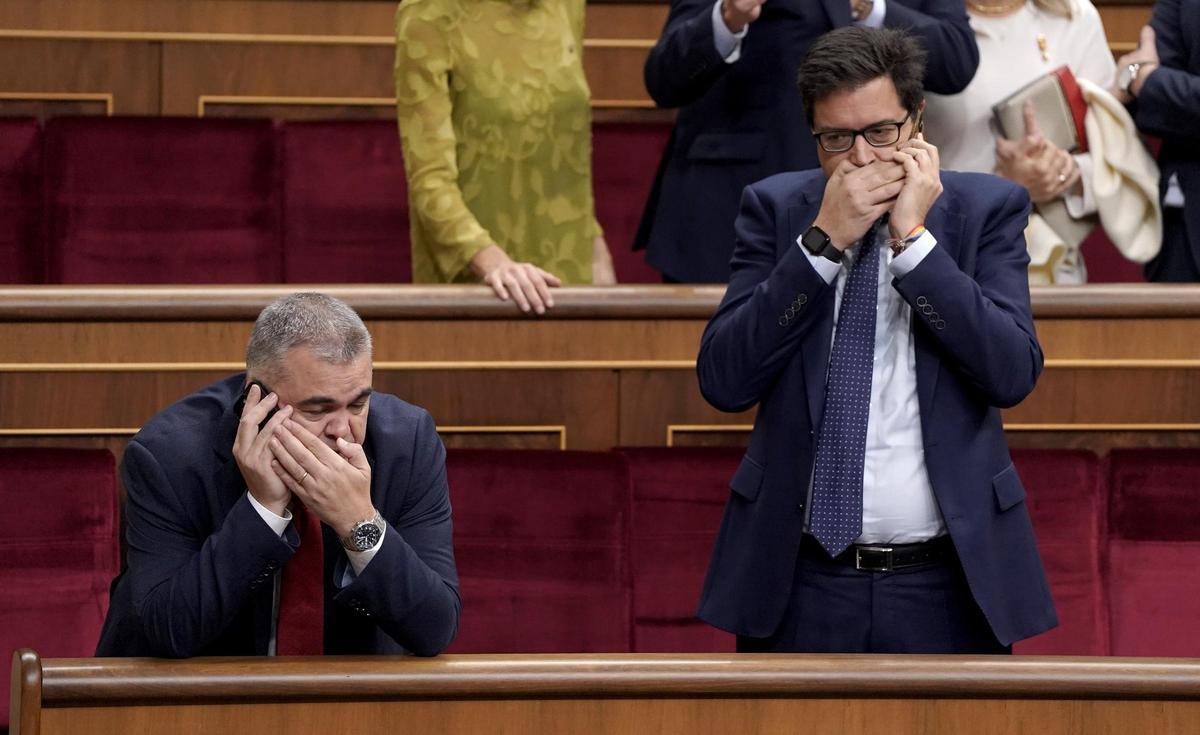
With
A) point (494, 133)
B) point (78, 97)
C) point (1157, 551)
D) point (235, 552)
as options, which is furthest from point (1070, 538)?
point (78, 97)

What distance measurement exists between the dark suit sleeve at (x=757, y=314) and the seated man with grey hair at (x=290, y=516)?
0.14 metres

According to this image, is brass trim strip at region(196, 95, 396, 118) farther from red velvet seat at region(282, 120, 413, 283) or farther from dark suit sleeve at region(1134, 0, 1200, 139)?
dark suit sleeve at region(1134, 0, 1200, 139)

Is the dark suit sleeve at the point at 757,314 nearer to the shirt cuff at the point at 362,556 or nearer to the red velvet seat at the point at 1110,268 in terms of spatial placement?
the shirt cuff at the point at 362,556

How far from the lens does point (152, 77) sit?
156cm

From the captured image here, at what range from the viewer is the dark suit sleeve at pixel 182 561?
77 cm

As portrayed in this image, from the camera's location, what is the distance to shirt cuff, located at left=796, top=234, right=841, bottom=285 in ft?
2.57

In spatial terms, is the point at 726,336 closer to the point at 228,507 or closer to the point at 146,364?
the point at 228,507

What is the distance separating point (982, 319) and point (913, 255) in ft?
0.14

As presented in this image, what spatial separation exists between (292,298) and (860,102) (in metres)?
0.27

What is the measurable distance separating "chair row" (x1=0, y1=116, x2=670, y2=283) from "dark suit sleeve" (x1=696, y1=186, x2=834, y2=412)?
0.64 m

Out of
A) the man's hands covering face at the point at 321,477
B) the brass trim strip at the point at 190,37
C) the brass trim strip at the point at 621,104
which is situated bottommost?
the man's hands covering face at the point at 321,477

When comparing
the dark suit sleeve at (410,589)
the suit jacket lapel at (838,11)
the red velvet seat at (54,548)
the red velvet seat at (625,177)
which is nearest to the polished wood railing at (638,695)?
the dark suit sleeve at (410,589)

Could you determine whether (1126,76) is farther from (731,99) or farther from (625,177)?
(625,177)

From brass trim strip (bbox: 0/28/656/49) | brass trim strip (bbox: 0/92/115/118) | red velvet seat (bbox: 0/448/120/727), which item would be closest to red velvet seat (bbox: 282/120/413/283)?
brass trim strip (bbox: 0/28/656/49)
